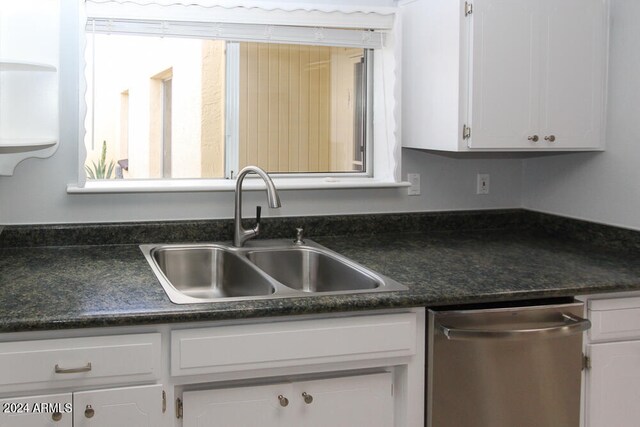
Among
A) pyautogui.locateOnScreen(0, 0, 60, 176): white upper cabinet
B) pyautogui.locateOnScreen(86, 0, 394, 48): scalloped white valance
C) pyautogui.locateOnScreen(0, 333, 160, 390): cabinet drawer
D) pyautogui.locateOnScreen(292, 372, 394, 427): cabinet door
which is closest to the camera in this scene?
pyautogui.locateOnScreen(0, 333, 160, 390): cabinet drawer

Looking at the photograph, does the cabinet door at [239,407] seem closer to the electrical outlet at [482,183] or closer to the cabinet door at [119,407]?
the cabinet door at [119,407]

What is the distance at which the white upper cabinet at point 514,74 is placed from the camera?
2473mm

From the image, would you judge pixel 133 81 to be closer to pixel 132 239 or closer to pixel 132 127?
pixel 132 127

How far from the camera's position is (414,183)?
298cm

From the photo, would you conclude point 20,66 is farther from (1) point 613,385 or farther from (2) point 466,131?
(1) point 613,385

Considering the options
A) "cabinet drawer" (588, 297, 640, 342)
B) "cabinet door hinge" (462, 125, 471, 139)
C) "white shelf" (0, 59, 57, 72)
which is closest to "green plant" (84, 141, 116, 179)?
"white shelf" (0, 59, 57, 72)

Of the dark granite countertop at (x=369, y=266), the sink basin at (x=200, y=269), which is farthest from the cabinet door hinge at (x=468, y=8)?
the sink basin at (x=200, y=269)

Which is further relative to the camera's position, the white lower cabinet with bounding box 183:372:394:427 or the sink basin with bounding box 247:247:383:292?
the sink basin with bounding box 247:247:383:292

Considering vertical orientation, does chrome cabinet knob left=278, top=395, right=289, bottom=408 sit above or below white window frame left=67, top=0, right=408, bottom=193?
below

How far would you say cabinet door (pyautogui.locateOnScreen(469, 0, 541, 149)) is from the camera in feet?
8.09

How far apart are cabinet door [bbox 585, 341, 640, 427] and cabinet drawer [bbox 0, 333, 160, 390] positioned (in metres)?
1.28

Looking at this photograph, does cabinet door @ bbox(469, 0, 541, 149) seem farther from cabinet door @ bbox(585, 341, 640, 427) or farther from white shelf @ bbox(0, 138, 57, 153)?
white shelf @ bbox(0, 138, 57, 153)

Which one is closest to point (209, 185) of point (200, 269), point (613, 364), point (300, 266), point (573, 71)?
point (200, 269)

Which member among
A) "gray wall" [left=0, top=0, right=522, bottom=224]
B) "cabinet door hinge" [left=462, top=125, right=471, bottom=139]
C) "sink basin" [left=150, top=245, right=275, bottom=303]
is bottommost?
"sink basin" [left=150, top=245, right=275, bottom=303]
